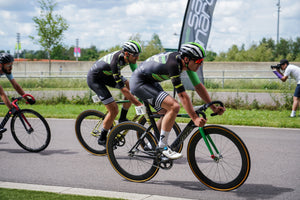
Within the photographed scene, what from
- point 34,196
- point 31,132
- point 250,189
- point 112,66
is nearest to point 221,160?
point 250,189

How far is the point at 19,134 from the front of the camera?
7.21 m

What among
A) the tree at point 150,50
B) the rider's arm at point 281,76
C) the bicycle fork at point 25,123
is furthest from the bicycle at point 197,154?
the tree at point 150,50

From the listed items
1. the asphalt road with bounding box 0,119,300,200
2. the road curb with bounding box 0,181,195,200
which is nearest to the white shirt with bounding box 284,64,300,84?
the asphalt road with bounding box 0,119,300,200

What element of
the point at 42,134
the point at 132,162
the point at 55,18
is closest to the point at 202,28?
the point at 42,134

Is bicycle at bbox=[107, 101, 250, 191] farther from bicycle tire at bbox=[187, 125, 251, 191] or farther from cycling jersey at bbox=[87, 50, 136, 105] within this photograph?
cycling jersey at bbox=[87, 50, 136, 105]

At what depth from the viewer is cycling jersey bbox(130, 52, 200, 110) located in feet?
15.1

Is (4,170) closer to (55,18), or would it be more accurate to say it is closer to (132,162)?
(132,162)

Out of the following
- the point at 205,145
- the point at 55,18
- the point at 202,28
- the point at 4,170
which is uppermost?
the point at 55,18

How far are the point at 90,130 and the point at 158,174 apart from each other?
5.99 feet

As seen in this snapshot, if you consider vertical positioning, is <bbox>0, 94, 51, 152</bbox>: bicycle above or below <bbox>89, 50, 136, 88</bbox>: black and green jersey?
below

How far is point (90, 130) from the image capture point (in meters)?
6.90

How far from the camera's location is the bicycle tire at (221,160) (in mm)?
4484

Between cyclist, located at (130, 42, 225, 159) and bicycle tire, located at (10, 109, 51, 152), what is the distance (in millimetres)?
2484

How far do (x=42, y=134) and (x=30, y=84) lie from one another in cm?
1310
